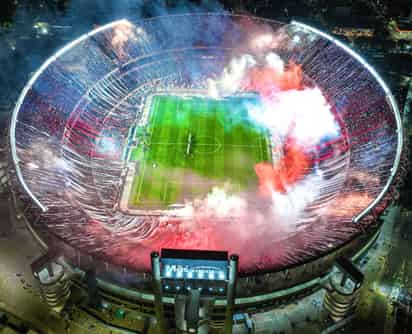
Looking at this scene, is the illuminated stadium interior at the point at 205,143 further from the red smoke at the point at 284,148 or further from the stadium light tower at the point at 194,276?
the stadium light tower at the point at 194,276

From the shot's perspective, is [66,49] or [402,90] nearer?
[66,49]

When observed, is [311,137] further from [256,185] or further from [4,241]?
[4,241]

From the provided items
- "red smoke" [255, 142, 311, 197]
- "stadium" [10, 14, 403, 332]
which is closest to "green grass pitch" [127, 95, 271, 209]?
"stadium" [10, 14, 403, 332]

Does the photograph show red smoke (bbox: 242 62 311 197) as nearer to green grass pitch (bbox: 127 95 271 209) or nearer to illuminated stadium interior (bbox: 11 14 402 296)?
illuminated stadium interior (bbox: 11 14 402 296)

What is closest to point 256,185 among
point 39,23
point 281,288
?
point 281,288

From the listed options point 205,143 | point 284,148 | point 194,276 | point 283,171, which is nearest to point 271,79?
point 284,148

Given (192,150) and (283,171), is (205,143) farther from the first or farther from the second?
(283,171)
